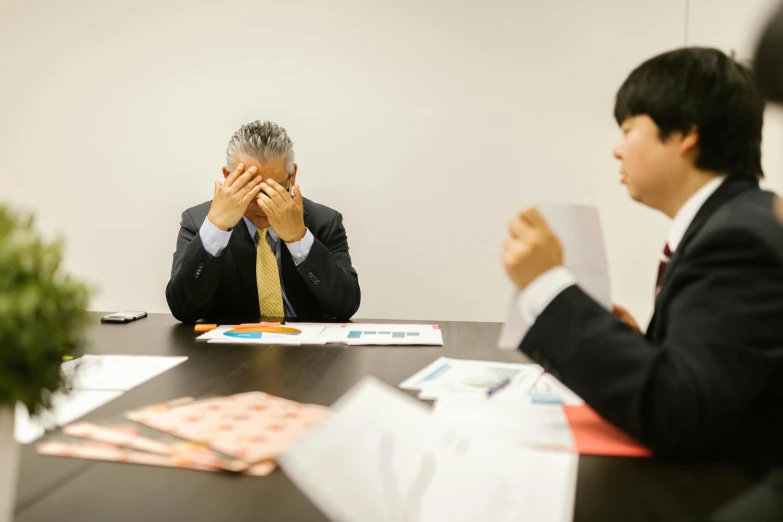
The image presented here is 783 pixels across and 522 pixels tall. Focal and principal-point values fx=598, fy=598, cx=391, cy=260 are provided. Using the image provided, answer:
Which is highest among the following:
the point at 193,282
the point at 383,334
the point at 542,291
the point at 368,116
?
the point at 368,116

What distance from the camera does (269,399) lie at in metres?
0.90

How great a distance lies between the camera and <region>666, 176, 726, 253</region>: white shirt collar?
2.89 feet

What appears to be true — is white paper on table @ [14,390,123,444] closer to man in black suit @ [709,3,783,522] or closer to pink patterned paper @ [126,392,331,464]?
pink patterned paper @ [126,392,331,464]

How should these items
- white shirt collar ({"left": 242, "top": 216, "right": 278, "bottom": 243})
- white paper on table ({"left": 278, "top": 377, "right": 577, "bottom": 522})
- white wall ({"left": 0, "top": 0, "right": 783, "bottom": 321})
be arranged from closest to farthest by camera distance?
white paper on table ({"left": 278, "top": 377, "right": 577, "bottom": 522}) → white shirt collar ({"left": 242, "top": 216, "right": 278, "bottom": 243}) → white wall ({"left": 0, "top": 0, "right": 783, "bottom": 321})

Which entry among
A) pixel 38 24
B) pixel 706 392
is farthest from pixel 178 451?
pixel 38 24

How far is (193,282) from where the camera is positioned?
1.64 metres

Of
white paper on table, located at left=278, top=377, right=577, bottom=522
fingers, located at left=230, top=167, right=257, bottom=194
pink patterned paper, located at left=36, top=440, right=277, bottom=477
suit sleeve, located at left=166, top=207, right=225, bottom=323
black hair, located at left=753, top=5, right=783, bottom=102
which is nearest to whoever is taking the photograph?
black hair, located at left=753, top=5, right=783, bottom=102

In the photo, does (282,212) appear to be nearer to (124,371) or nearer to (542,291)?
(124,371)

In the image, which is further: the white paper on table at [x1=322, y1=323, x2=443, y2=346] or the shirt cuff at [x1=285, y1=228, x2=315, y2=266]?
the shirt cuff at [x1=285, y1=228, x2=315, y2=266]

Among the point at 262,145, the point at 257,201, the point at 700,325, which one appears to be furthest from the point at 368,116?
the point at 700,325

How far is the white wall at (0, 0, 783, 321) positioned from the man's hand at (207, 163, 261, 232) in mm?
780

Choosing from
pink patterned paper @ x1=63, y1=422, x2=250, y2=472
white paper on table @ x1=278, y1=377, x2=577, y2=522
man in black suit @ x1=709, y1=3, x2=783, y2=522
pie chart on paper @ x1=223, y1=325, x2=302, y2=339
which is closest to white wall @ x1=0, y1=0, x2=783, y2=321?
pie chart on paper @ x1=223, y1=325, x2=302, y2=339

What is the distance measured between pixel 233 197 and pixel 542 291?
46.7 inches

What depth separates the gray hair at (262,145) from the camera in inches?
71.2
